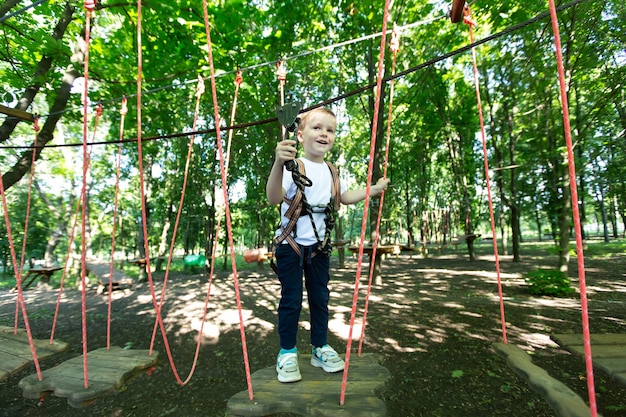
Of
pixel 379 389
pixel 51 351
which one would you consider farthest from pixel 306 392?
pixel 51 351

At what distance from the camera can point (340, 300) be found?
23.4ft

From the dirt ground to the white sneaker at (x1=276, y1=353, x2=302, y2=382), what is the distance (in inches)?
29.8

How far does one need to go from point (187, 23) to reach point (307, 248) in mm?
4018

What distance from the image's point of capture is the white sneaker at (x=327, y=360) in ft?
6.19

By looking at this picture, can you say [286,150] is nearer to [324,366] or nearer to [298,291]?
[298,291]

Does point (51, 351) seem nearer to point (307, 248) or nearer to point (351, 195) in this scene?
point (307, 248)

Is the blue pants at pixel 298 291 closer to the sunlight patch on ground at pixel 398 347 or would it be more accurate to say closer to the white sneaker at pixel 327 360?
the white sneaker at pixel 327 360

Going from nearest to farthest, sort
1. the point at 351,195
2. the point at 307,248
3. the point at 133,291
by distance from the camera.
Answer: the point at 307,248 → the point at 351,195 → the point at 133,291

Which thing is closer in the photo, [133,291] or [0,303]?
[0,303]

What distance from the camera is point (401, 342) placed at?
14.9 ft

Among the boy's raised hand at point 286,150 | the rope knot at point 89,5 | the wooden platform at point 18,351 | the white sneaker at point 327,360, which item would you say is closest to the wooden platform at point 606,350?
the white sneaker at point 327,360

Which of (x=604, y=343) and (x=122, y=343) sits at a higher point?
(x=604, y=343)

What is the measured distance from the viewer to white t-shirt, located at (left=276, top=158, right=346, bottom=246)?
2.01 meters

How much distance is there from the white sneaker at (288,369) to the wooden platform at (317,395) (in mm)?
30
